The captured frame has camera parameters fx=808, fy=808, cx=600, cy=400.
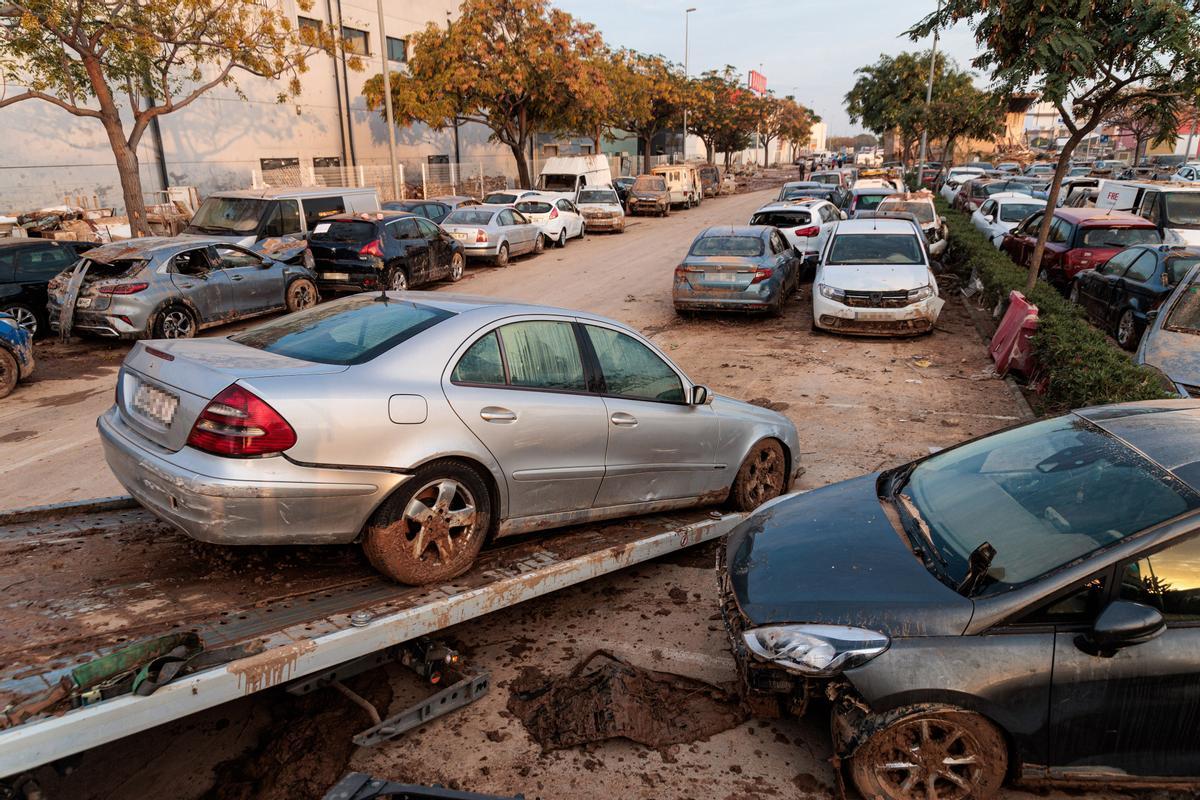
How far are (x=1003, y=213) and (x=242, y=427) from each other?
20.2 meters

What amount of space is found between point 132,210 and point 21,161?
21.6 feet

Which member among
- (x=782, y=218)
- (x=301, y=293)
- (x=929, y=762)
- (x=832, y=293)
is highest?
(x=782, y=218)

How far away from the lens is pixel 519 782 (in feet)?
11.1

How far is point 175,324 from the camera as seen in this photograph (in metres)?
11.3

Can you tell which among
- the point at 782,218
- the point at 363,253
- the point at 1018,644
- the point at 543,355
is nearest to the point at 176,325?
the point at 363,253

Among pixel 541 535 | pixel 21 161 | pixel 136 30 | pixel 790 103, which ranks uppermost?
pixel 790 103

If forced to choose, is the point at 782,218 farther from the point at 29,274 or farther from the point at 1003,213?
the point at 29,274

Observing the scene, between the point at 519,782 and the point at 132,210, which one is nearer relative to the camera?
the point at 519,782

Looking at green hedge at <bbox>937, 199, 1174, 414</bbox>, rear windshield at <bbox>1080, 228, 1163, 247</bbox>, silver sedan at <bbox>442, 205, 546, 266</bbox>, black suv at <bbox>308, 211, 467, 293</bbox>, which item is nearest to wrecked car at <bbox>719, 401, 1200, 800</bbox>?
green hedge at <bbox>937, 199, 1174, 414</bbox>

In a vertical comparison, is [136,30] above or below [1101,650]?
above

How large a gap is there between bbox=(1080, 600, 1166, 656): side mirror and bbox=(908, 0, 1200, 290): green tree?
10016mm

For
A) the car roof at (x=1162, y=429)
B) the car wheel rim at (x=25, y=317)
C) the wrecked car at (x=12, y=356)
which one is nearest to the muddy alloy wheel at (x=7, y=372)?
the wrecked car at (x=12, y=356)

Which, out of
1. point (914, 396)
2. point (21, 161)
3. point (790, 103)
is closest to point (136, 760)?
point (914, 396)

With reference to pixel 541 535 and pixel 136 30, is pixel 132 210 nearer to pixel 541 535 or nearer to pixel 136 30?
pixel 136 30
